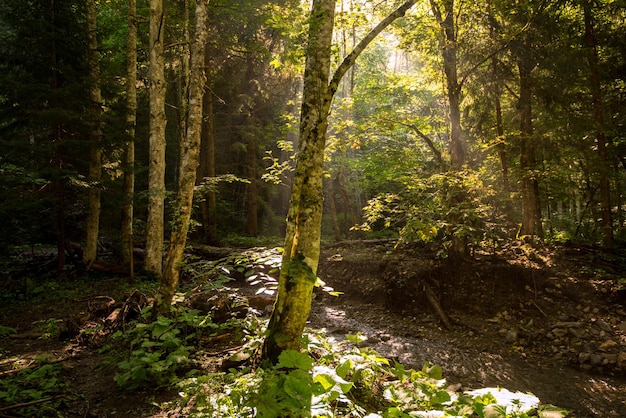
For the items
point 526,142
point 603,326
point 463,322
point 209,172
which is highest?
point 526,142

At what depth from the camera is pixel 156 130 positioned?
10320 millimetres

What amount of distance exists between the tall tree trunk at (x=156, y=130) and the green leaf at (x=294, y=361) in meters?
8.11

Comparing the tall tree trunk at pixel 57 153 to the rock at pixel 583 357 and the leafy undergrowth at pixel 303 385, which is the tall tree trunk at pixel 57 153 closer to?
the leafy undergrowth at pixel 303 385

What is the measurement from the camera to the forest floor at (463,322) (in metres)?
5.38

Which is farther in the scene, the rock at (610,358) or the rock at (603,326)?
the rock at (603,326)

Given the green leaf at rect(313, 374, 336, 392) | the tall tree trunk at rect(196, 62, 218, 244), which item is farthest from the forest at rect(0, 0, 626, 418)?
the tall tree trunk at rect(196, 62, 218, 244)

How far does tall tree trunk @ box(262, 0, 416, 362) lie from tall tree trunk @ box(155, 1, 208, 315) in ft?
8.54

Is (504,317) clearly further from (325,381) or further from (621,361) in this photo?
(325,381)

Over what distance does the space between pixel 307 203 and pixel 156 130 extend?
8172mm

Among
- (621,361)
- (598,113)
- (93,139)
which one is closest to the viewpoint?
(621,361)

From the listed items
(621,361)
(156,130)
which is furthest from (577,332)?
(156,130)

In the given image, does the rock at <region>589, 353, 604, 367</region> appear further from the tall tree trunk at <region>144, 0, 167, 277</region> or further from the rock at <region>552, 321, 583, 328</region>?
the tall tree trunk at <region>144, 0, 167, 277</region>

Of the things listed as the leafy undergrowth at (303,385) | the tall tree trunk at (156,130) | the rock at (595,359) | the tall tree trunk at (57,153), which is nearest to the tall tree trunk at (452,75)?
the rock at (595,359)

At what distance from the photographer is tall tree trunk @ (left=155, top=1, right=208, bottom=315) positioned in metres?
5.75
